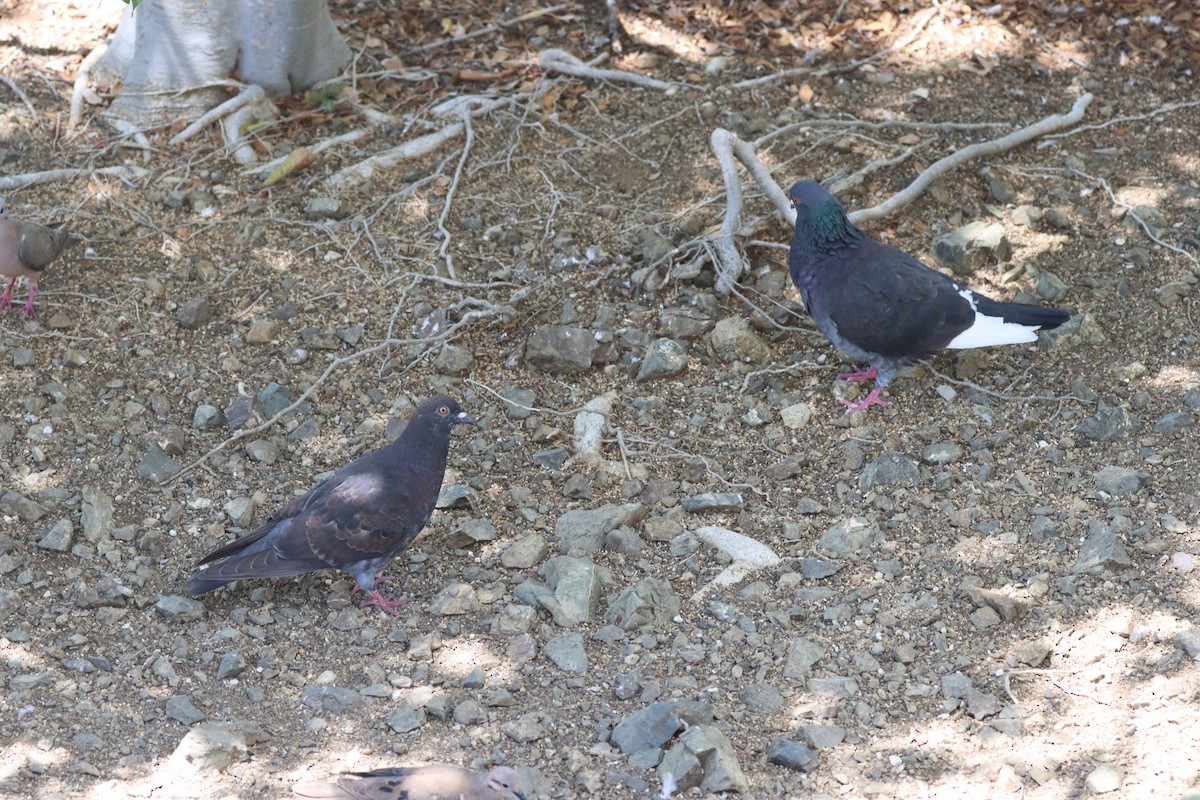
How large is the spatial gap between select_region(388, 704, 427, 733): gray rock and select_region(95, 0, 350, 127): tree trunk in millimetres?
4264

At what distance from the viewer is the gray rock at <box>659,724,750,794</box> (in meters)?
3.55

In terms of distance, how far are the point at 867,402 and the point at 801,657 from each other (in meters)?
1.64

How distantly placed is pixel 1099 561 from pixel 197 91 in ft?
17.5

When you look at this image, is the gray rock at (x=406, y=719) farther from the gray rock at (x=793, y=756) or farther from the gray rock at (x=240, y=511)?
the gray rock at (x=240, y=511)

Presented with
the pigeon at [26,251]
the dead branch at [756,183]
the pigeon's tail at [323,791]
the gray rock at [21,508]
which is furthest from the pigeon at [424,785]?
the pigeon at [26,251]

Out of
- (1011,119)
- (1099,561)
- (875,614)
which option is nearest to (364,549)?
(875,614)

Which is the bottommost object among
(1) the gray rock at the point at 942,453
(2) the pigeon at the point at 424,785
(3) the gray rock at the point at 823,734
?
(1) the gray rock at the point at 942,453

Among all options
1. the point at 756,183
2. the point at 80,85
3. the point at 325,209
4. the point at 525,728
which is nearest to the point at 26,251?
the point at 325,209

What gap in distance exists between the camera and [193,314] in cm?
574

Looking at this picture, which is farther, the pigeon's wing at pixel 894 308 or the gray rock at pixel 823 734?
the pigeon's wing at pixel 894 308

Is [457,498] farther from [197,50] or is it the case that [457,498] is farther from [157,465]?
[197,50]

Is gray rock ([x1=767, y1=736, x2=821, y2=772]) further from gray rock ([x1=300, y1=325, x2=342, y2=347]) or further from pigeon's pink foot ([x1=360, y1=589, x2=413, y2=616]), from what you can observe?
gray rock ([x1=300, y1=325, x2=342, y2=347])

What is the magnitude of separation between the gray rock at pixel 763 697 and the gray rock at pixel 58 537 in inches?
102

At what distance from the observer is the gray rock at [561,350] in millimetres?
5613
